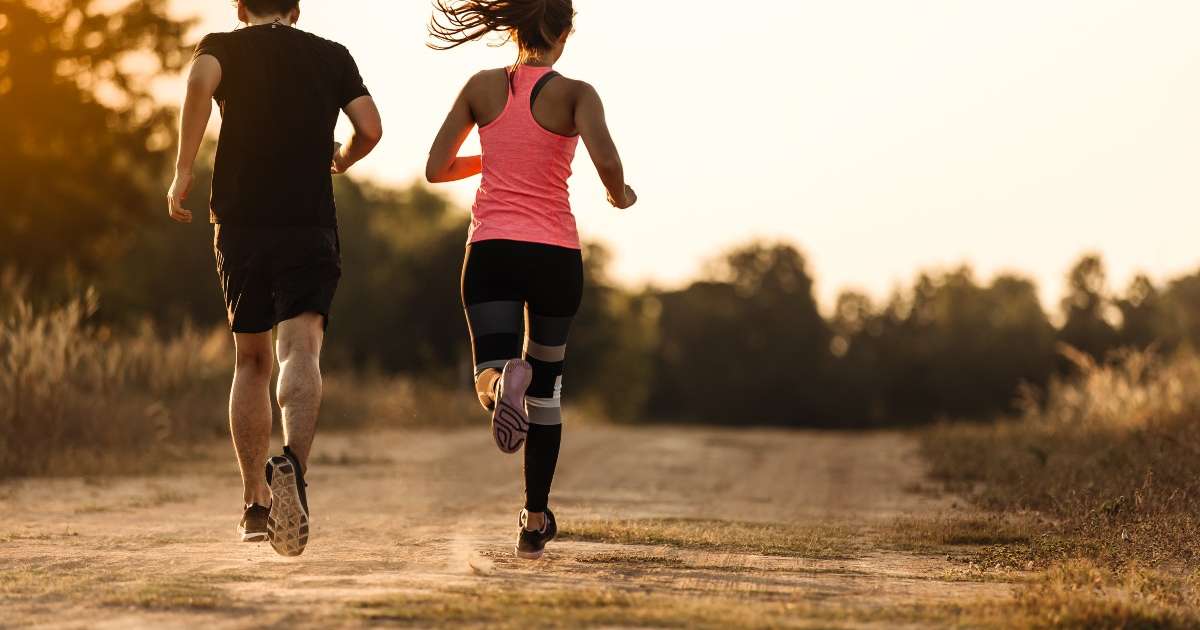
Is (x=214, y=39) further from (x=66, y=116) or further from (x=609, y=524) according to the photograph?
(x=66, y=116)

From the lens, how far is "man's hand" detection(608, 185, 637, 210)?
5875mm

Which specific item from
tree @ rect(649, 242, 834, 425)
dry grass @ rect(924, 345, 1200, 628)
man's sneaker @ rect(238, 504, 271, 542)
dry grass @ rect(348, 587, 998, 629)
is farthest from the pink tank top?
tree @ rect(649, 242, 834, 425)

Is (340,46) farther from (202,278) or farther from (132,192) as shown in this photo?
(202,278)

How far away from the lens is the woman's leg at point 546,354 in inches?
221

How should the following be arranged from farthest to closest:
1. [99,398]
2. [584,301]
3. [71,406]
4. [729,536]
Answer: [584,301], [99,398], [71,406], [729,536]

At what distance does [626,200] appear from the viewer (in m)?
5.88

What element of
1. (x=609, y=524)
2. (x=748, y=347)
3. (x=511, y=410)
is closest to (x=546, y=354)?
(x=511, y=410)

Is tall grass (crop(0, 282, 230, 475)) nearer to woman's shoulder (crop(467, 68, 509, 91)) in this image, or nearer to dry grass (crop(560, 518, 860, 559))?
dry grass (crop(560, 518, 860, 559))

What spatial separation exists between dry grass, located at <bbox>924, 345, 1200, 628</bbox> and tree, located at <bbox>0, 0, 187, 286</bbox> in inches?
876

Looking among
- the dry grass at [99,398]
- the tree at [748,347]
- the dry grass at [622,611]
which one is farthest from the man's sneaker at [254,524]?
the tree at [748,347]

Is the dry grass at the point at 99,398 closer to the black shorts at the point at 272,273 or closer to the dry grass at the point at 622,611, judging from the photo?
the black shorts at the point at 272,273

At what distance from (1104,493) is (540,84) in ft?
13.1

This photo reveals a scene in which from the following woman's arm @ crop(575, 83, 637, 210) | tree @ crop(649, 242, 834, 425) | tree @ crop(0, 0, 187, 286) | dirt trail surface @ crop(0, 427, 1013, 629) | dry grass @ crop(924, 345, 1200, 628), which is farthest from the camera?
tree @ crop(649, 242, 834, 425)

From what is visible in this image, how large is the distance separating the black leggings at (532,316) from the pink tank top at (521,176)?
0.06 meters
